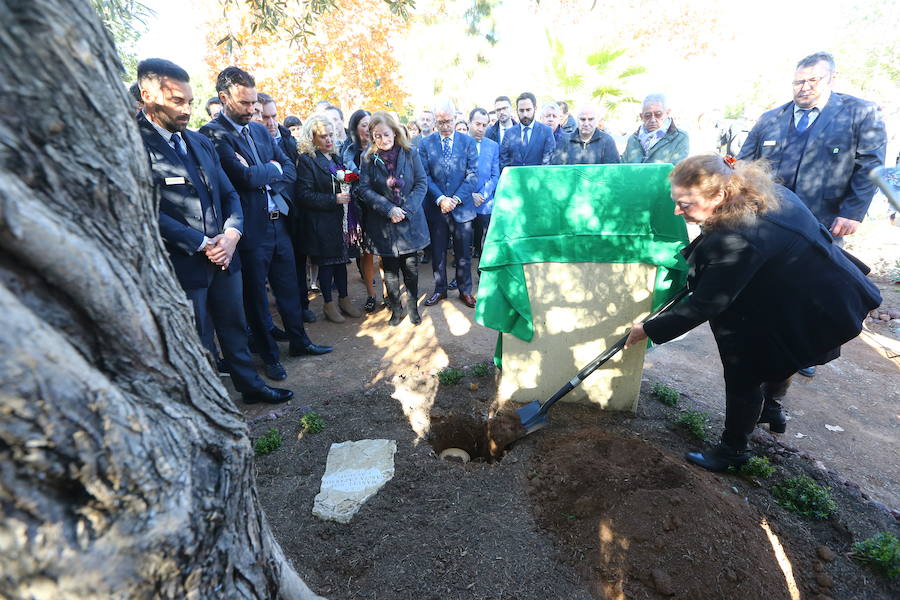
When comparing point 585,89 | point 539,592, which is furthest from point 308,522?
point 585,89

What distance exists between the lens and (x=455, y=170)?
542 cm

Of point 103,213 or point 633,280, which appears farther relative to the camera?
point 633,280

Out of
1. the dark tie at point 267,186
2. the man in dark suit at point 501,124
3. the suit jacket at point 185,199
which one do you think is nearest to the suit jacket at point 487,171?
the man in dark suit at point 501,124

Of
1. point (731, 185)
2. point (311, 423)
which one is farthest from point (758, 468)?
point (311, 423)

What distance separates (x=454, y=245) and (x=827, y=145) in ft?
12.5

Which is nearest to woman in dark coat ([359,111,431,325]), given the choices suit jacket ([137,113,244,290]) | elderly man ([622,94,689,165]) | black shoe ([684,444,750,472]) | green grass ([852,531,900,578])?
suit jacket ([137,113,244,290])

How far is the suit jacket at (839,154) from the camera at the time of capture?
3742mm

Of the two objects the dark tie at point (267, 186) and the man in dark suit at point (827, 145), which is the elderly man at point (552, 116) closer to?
the man in dark suit at point (827, 145)

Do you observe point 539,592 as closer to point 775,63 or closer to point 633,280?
point 633,280

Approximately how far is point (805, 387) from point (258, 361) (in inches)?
207

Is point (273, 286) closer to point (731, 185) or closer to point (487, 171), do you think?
point (487, 171)

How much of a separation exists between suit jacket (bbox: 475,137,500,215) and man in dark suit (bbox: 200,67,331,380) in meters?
2.29

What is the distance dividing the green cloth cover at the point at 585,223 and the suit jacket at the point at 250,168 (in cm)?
205

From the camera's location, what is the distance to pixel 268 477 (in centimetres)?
274
